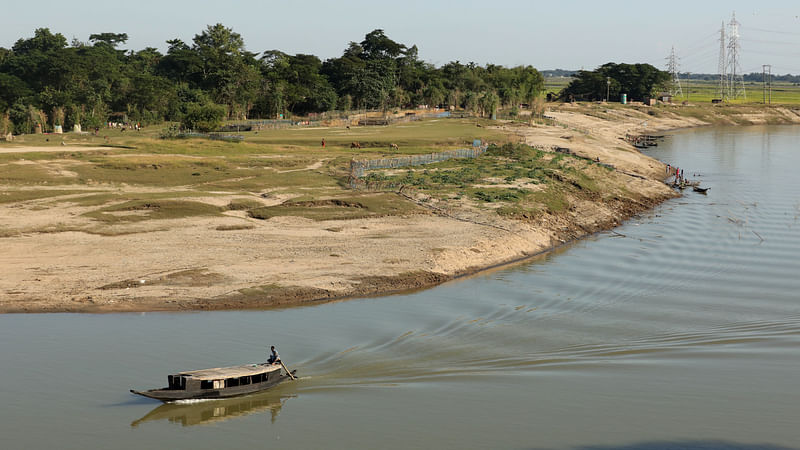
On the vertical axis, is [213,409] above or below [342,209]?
below

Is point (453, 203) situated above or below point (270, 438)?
above

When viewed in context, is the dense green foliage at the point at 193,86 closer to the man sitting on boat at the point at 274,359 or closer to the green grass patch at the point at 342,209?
the green grass patch at the point at 342,209

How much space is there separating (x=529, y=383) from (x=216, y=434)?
13.2m

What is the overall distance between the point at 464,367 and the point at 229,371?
1035cm

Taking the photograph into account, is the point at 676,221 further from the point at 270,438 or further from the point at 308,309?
the point at 270,438

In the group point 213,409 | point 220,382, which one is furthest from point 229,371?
point 213,409

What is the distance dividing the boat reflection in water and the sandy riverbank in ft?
39.0

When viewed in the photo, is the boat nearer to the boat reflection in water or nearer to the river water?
the boat reflection in water

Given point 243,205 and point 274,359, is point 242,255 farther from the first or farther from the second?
point 274,359

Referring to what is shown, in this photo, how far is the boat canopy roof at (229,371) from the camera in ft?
102

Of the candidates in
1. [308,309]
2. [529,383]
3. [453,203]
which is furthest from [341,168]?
[529,383]

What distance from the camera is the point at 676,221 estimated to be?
241ft

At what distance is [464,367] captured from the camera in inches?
1362

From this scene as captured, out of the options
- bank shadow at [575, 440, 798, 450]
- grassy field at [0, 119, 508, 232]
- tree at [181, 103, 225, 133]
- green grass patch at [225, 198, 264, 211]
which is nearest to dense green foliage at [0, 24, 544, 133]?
tree at [181, 103, 225, 133]
